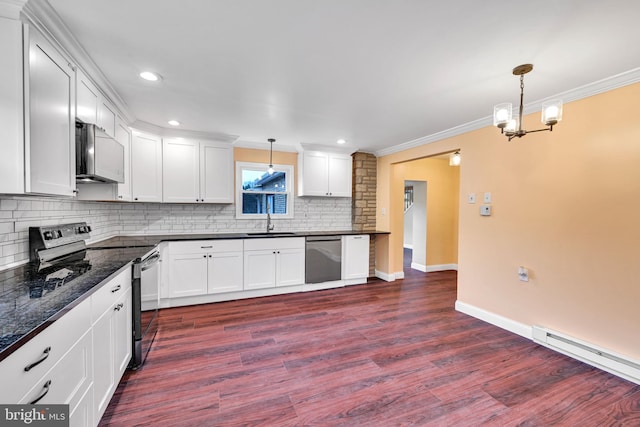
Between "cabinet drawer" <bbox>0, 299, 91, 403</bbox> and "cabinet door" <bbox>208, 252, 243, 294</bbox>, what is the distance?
8.02 ft

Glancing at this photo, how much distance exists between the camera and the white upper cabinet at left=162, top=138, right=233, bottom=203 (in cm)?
382

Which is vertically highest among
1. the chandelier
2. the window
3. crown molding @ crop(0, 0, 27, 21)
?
crown molding @ crop(0, 0, 27, 21)

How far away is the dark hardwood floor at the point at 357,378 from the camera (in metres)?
1.77

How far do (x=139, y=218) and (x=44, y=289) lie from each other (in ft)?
9.32

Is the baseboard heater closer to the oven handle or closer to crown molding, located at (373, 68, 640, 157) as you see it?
crown molding, located at (373, 68, 640, 157)

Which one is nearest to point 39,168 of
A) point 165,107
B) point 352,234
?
point 165,107

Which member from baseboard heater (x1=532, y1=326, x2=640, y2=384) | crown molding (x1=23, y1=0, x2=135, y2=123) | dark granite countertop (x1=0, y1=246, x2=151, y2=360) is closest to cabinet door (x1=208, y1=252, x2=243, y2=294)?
dark granite countertop (x1=0, y1=246, x2=151, y2=360)

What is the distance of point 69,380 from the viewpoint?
1215 millimetres

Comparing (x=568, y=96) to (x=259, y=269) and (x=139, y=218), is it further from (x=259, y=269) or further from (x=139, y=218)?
(x=139, y=218)

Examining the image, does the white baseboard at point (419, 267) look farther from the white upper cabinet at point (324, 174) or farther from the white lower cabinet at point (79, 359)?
the white lower cabinet at point (79, 359)

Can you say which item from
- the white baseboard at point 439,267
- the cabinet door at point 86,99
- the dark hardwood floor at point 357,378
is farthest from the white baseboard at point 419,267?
the cabinet door at point 86,99

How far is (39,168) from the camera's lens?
4.99 feet

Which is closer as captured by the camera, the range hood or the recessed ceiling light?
the range hood

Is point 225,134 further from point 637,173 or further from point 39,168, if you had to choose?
point 637,173
